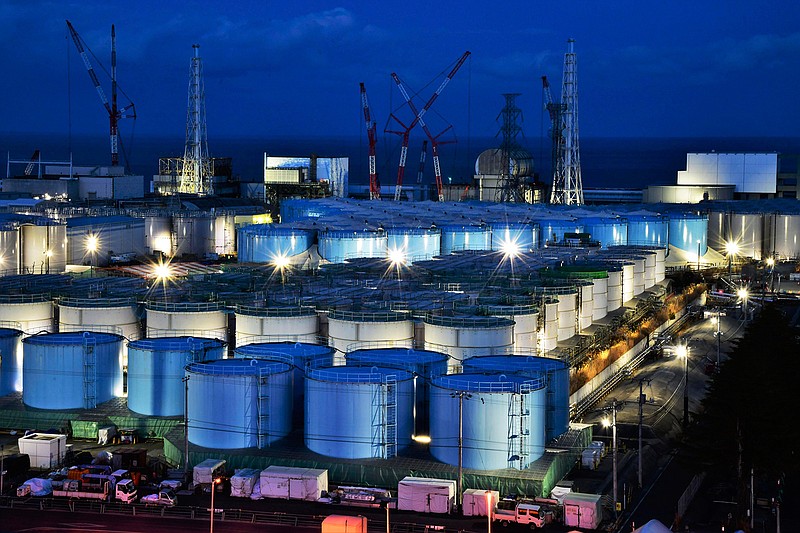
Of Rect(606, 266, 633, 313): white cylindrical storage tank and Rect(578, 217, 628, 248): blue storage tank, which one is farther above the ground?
Rect(578, 217, 628, 248): blue storage tank

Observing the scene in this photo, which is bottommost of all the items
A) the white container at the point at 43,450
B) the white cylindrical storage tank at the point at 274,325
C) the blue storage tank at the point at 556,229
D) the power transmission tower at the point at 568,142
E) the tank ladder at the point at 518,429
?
the white container at the point at 43,450

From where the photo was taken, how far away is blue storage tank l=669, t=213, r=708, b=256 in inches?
2549

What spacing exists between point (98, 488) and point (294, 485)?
4108 millimetres

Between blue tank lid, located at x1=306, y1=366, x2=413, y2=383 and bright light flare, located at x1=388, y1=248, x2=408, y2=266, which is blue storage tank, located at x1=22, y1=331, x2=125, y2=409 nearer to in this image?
blue tank lid, located at x1=306, y1=366, x2=413, y2=383

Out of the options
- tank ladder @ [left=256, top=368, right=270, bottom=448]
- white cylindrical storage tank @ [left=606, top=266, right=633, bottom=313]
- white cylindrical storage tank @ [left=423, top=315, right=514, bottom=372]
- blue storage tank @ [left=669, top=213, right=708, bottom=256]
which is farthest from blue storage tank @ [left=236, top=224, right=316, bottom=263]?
tank ladder @ [left=256, top=368, right=270, bottom=448]

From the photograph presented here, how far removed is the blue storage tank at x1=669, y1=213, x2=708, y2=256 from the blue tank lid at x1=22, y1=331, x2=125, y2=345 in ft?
125

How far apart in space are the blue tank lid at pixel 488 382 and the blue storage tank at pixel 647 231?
3623cm

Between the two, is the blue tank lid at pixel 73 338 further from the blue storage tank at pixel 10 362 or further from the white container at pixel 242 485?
the white container at pixel 242 485

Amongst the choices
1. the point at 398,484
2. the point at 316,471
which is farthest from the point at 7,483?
the point at 398,484

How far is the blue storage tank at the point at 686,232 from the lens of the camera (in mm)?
64750

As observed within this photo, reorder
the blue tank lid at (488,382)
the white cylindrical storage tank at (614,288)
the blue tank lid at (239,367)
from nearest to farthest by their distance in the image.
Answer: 1. the blue tank lid at (488,382)
2. the blue tank lid at (239,367)
3. the white cylindrical storage tank at (614,288)

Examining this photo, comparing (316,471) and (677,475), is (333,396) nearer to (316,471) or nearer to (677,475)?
(316,471)

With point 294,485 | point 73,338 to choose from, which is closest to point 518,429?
point 294,485

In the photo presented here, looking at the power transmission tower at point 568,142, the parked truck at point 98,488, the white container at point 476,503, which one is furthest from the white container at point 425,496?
the power transmission tower at point 568,142
